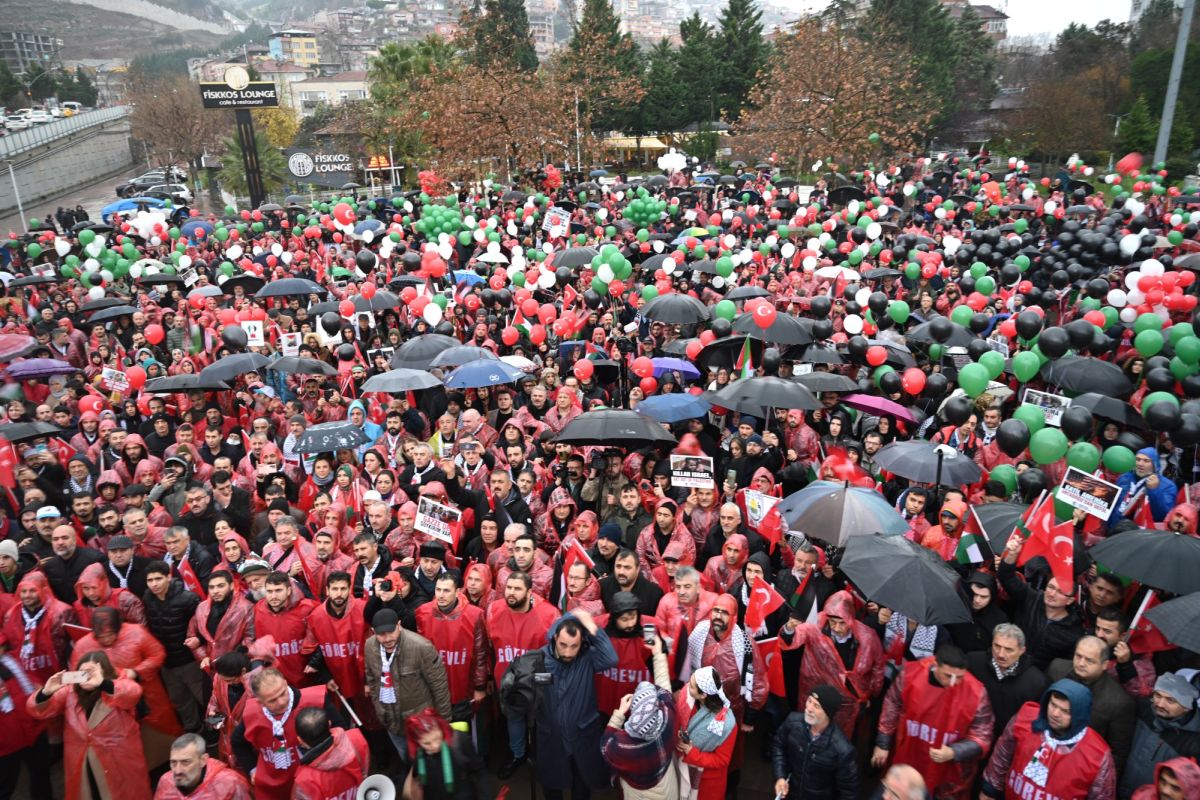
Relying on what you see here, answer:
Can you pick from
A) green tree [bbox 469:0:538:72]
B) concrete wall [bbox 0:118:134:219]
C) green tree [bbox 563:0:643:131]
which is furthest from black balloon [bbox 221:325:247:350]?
concrete wall [bbox 0:118:134:219]

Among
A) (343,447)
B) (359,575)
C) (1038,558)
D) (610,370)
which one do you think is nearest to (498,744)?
(359,575)

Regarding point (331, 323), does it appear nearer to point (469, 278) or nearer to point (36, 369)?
point (36, 369)

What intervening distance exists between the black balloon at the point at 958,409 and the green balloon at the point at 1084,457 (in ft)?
3.62

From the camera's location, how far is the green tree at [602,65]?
1486 inches

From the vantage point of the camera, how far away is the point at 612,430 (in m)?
6.41

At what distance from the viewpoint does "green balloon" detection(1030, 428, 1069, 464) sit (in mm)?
6180

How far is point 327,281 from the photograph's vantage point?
15695mm

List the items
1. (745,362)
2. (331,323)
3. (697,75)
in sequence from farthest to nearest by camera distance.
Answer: (697,75)
(331,323)
(745,362)

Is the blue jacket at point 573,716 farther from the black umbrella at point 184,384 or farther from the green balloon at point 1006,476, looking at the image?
the black umbrella at point 184,384

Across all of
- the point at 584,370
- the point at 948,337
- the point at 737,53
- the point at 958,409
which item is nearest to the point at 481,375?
the point at 584,370

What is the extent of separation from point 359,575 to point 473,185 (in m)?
24.8

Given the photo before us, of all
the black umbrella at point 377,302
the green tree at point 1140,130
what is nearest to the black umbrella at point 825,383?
the black umbrella at point 377,302

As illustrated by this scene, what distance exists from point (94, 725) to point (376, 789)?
6.34 feet

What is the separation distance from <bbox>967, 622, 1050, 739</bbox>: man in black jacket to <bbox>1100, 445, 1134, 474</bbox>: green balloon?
2.48 meters
